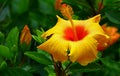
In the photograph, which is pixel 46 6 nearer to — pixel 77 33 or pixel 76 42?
pixel 77 33

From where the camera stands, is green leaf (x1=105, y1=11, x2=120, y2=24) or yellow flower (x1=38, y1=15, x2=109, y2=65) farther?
green leaf (x1=105, y1=11, x2=120, y2=24)

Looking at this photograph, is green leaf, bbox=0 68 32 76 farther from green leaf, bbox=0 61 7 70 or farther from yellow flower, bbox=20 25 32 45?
yellow flower, bbox=20 25 32 45

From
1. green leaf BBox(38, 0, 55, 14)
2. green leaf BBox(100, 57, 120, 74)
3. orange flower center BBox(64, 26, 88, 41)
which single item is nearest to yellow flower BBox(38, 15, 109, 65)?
orange flower center BBox(64, 26, 88, 41)

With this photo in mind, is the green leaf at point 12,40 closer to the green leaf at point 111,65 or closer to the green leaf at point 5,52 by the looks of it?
the green leaf at point 5,52

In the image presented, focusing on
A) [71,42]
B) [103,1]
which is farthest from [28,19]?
[71,42]

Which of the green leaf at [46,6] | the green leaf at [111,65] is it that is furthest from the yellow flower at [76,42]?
the green leaf at [46,6]

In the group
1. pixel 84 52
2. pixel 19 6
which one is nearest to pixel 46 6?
pixel 19 6

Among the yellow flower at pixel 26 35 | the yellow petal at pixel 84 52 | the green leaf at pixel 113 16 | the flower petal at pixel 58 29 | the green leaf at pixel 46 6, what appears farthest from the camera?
the green leaf at pixel 46 6
